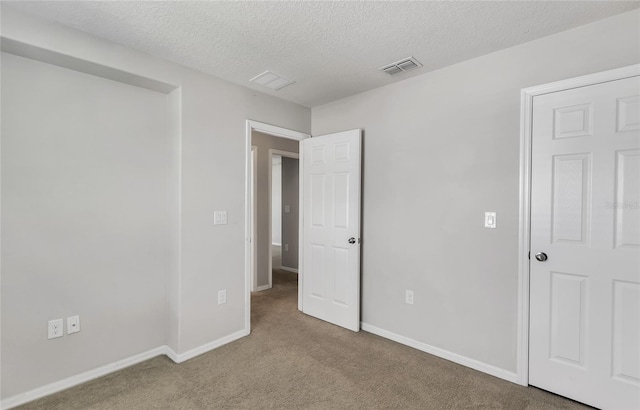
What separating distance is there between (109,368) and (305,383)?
60.5 inches

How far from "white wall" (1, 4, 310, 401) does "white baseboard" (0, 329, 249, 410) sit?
0.02m

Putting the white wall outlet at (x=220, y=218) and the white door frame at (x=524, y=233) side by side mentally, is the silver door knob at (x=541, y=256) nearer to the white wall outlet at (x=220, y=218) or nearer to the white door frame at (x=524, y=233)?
the white door frame at (x=524, y=233)

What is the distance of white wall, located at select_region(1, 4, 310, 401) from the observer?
6.57 ft

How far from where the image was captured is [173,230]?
2.64m

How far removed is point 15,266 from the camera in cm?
200

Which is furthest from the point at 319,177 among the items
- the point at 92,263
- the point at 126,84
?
the point at 92,263

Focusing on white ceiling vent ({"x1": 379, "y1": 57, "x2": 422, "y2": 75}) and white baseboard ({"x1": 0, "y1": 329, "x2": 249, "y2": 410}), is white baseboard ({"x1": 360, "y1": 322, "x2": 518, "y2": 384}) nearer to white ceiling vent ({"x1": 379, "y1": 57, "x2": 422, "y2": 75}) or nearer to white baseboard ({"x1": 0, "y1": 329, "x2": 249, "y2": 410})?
white baseboard ({"x1": 0, "y1": 329, "x2": 249, "y2": 410})

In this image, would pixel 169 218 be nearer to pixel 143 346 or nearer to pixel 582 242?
pixel 143 346

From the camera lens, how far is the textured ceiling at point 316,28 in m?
1.80

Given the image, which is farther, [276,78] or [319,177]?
[319,177]

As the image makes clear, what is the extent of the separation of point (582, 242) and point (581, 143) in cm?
65

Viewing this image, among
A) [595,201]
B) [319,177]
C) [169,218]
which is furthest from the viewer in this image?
[319,177]

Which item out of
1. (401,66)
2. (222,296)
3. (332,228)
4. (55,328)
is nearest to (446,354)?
(332,228)

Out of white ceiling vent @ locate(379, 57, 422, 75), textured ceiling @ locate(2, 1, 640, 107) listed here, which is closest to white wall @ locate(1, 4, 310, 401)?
textured ceiling @ locate(2, 1, 640, 107)
